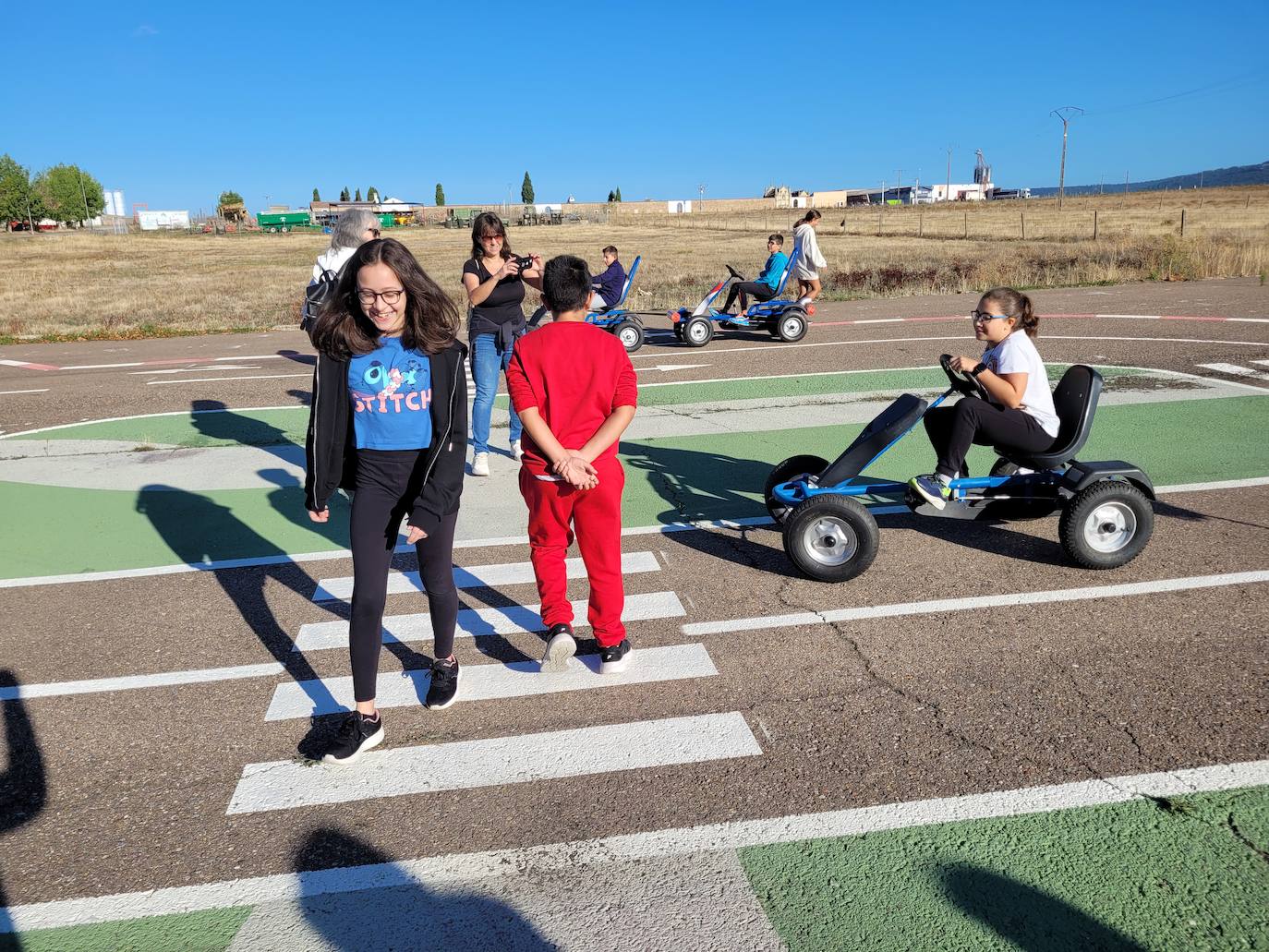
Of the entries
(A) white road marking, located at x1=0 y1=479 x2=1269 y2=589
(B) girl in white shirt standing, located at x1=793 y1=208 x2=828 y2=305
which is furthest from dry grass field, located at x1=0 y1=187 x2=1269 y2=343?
(A) white road marking, located at x1=0 y1=479 x2=1269 y2=589

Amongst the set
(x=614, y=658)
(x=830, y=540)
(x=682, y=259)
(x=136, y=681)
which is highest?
(x=682, y=259)

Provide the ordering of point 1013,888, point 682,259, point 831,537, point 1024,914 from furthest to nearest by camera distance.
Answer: point 682,259, point 831,537, point 1013,888, point 1024,914

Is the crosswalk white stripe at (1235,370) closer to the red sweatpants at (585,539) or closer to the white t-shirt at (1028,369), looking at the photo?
the white t-shirt at (1028,369)

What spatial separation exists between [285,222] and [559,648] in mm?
129797

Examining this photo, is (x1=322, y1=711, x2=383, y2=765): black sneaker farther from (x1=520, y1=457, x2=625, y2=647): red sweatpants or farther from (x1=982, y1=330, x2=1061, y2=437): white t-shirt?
(x1=982, y1=330, x2=1061, y2=437): white t-shirt

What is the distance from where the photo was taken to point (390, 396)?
3.60 metres

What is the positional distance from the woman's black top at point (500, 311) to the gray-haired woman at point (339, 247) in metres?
1.07

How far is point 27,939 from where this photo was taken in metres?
2.72

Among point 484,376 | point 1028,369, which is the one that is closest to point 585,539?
point 1028,369

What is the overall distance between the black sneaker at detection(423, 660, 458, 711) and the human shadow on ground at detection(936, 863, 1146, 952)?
2117mm

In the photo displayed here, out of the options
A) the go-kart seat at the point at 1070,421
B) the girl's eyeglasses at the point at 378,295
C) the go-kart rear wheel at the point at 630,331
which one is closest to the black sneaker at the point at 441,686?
the girl's eyeglasses at the point at 378,295

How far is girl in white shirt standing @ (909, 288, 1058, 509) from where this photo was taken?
5203 mm

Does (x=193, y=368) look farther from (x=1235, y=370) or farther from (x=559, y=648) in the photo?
(x=1235, y=370)

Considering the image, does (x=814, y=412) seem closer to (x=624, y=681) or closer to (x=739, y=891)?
(x=624, y=681)
